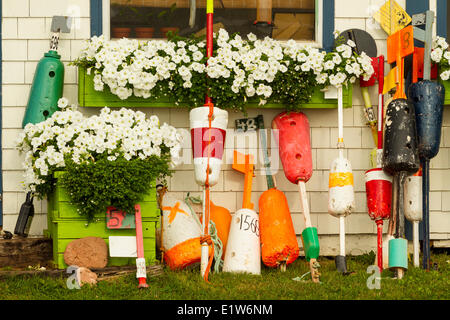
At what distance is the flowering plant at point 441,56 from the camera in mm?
5109

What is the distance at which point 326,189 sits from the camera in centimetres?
537

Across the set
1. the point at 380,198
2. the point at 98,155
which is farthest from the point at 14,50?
the point at 380,198

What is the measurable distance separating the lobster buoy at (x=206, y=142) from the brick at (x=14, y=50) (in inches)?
59.3

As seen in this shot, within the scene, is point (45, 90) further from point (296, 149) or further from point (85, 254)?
point (296, 149)

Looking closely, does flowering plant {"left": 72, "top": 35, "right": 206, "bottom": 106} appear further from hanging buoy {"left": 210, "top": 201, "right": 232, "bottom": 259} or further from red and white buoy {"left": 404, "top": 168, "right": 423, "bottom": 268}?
red and white buoy {"left": 404, "top": 168, "right": 423, "bottom": 268}

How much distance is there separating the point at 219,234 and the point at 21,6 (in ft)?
7.43

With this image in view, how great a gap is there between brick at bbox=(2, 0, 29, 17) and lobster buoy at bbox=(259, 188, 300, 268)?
88.8 inches

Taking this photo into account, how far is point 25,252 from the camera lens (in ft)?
15.7

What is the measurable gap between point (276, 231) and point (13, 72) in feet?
7.52

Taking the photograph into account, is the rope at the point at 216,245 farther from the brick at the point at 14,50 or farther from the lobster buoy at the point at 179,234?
the brick at the point at 14,50

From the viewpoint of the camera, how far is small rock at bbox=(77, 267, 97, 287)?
421 centimetres

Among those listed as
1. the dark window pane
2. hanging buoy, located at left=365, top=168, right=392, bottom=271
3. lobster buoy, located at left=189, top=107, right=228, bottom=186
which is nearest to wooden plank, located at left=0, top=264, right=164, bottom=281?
lobster buoy, located at left=189, top=107, right=228, bottom=186

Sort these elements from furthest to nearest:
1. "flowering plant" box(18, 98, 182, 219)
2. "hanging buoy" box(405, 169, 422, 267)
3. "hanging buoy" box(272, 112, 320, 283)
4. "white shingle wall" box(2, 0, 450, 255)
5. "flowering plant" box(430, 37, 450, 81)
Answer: "white shingle wall" box(2, 0, 450, 255) < "flowering plant" box(430, 37, 450, 81) < "hanging buoy" box(272, 112, 320, 283) < "hanging buoy" box(405, 169, 422, 267) < "flowering plant" box(18, 98, 182, 219)

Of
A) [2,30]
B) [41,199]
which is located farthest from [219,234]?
[2,30]
